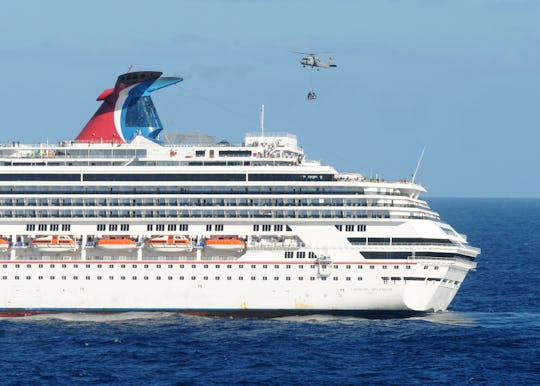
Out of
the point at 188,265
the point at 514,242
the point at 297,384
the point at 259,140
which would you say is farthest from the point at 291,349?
the point at 514,242

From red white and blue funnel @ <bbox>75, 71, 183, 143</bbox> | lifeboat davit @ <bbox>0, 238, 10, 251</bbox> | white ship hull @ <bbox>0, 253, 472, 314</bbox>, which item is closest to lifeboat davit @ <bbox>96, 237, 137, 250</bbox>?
white ship hull @ <bbox>0, 253, 472, 314</bbox>

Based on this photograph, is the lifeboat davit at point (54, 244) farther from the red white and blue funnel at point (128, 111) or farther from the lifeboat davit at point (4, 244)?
the red white and blue funnel at point (128, 111)

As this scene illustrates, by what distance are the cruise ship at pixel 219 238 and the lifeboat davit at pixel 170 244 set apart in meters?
0.06

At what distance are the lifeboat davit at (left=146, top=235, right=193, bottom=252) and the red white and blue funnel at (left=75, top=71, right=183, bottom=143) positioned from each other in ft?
26.6

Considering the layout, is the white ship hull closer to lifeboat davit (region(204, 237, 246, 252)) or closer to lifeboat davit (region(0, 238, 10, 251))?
lifeboat davit (region(204, 237, 246, 252))

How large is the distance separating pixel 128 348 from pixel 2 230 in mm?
12923

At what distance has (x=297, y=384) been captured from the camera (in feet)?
163

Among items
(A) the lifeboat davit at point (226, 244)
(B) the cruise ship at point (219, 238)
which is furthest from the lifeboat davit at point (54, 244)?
(A) the lifeboat davit at point (226, 244)

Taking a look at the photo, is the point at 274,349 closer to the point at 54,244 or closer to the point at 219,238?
the point at 219,238

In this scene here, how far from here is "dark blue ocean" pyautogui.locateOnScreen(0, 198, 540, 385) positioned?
168 ft

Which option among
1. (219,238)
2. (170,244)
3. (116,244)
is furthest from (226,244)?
(116,244)

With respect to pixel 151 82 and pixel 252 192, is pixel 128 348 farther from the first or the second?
pixel 151 82

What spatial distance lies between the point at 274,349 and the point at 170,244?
33.7 feet

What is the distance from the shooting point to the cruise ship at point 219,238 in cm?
6297
